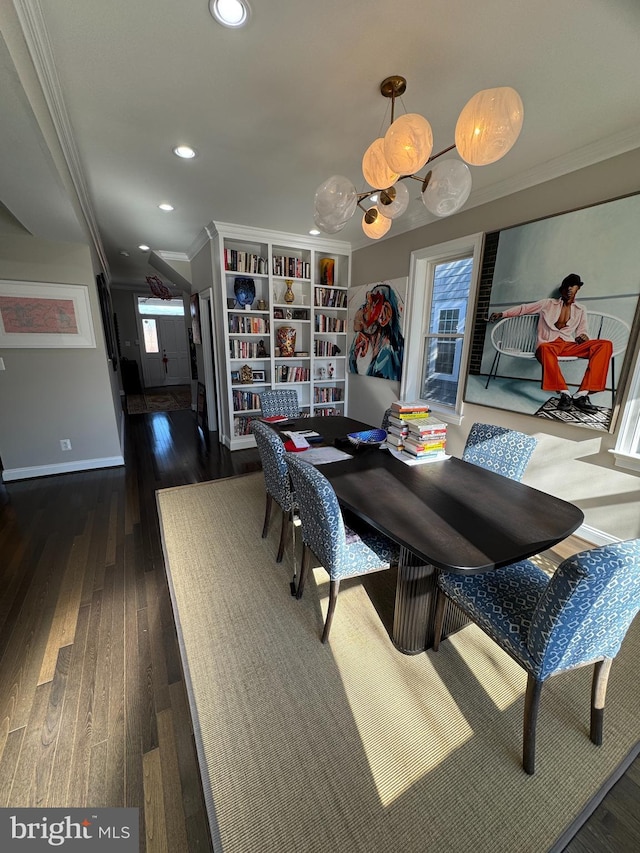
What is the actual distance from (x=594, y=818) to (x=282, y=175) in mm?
3687

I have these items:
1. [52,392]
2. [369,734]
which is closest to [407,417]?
[369,734]

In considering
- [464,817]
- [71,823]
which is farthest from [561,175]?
[71,823]

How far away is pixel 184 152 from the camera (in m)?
2.19

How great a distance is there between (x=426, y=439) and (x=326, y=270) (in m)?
3.27

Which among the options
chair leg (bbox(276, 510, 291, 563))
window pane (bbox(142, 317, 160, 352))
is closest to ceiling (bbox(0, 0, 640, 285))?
chair leg (bbox(276, 510, 291, 563))

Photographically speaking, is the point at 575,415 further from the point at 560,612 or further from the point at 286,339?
the point at 286,339

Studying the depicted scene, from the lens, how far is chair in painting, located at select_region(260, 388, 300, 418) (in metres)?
3.19

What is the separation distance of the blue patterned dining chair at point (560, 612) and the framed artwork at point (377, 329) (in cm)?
278

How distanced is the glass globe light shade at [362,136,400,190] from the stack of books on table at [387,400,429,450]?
3.76ft

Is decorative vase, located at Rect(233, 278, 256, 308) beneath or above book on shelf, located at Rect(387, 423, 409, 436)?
above

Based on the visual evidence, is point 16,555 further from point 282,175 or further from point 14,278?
point 282,175

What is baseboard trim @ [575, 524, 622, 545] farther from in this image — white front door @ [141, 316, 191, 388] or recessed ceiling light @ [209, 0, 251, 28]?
white front door @ [141, 316, 191, 388]

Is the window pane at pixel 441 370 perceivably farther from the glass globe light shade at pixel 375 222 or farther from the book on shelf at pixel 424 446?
the glass globe light shade at pixel 375 222

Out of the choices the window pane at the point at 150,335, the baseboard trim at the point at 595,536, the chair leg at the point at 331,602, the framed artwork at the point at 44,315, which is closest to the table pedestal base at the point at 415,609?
the chair leg at the point at 331,602
